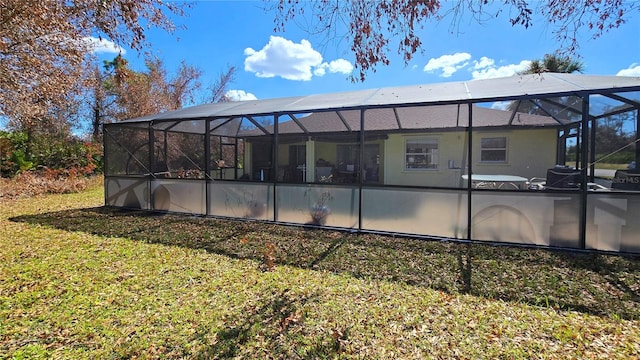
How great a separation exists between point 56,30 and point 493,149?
37.4ft

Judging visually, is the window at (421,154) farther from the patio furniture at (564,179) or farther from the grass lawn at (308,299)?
the grass lawn at (308,299)

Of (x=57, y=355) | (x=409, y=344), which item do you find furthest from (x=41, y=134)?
(x=409, y=344)

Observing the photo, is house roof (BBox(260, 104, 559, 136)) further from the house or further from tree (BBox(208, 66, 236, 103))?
tree (BBox(208, 66, 236, 103))

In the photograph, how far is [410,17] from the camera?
3.09 m

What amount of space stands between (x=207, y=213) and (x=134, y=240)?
1918 mm

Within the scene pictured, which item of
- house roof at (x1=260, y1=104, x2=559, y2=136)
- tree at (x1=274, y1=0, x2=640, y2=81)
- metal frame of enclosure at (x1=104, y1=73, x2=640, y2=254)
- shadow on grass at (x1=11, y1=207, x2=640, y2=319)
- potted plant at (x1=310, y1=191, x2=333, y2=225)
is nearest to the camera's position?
tree at (x1=274, y1=0, x2=640, y2=81)

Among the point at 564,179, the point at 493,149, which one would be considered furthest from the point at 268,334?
the point at 493,149

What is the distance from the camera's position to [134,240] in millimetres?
5613

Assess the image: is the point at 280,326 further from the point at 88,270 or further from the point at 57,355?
the point at 88,270

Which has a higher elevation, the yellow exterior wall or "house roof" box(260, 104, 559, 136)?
"house roof" box(260, 104, 559, 136)

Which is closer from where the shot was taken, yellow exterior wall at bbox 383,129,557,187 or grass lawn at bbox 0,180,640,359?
grass lawn at bbox 0,180,640,359

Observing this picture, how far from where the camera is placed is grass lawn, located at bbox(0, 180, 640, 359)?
2525 mm

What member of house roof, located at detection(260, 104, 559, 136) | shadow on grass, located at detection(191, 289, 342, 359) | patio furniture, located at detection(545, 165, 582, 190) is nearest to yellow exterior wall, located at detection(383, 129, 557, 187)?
house roof, located at detection(260, 104, 559, 136)

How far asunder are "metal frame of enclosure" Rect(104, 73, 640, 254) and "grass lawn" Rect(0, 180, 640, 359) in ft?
1.68
